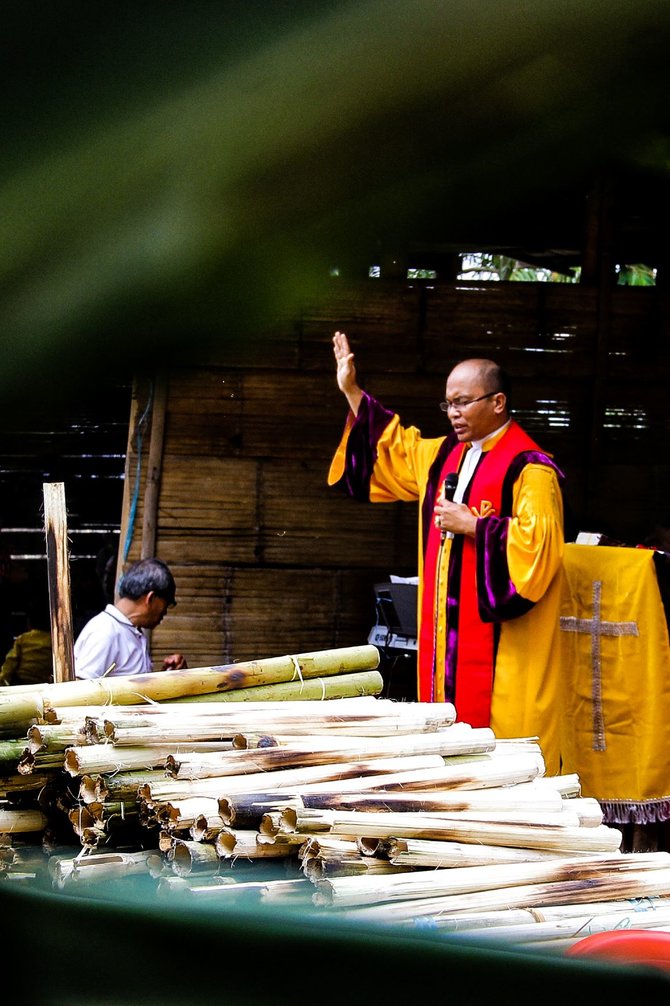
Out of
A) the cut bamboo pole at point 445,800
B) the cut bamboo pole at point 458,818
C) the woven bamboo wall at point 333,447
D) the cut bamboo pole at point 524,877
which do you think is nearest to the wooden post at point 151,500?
the woven bamboo wall at point 333,447

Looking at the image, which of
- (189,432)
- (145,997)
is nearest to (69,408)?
(145,997)

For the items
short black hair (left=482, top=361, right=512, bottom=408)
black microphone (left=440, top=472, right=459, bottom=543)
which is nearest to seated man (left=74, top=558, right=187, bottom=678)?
black microphone (left=440, top=472, right=459, bottom=543)

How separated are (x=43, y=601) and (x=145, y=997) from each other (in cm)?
396

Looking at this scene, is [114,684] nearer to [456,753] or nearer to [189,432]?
[456,753]

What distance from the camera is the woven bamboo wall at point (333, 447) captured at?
18.4 feet

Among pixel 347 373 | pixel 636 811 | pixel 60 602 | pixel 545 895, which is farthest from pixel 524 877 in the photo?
pixel 636 811

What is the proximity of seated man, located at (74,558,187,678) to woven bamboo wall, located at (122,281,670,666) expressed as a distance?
129 cm

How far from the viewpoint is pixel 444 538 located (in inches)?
165

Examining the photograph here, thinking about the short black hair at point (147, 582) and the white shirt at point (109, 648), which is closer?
the white shirt at point (109, 648)

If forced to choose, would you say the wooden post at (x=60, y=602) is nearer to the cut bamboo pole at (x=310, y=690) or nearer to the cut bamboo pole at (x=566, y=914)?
the cut bamboo pole at (x=310, y=690)

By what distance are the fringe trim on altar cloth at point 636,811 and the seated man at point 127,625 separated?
1.72 meters

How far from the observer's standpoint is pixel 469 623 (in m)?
4.17

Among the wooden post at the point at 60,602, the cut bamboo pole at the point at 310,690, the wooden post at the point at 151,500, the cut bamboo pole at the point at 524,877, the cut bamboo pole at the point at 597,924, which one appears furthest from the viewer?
the wooden post at the point at 151,500

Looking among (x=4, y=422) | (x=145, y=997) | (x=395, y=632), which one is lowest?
(x=395, y=632)
